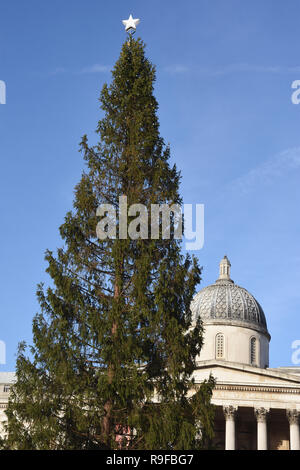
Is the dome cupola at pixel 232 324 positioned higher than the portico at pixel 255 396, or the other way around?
the dome cupola at pixel 232 324

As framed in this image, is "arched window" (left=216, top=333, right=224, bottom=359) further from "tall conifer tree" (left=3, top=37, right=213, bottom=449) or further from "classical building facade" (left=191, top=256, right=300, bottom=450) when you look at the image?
"tall conifer tree" (left=3, top=37, right=213, bottom=449)

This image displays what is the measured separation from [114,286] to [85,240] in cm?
183

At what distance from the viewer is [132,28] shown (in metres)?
27.7

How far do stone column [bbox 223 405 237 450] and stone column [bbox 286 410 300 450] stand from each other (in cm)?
320

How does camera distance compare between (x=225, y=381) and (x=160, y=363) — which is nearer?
(x=160, y=363)

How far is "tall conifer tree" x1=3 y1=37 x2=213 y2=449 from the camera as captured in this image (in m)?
21.4

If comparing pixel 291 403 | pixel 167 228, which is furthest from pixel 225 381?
pixel 167 228

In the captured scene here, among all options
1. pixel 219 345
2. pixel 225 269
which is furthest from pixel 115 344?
pixel 225 269

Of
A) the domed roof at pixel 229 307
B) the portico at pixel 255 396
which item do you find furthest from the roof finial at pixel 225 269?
the portico at pixel 255 396

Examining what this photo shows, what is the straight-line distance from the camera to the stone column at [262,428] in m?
41.4

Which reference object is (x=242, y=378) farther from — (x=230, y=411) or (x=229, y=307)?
(x=229, y=307)

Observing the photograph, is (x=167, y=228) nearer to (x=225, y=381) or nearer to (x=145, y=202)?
(x=145, y=202)

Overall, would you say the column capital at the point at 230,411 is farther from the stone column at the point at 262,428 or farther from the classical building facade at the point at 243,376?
the stone column at the point at 262,428

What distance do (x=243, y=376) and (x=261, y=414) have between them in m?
2.51
